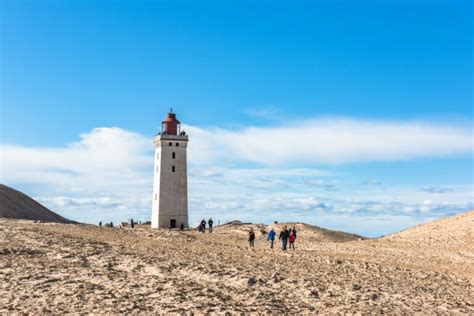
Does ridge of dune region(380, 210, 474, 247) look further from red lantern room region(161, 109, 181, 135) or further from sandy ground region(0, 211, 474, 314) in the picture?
red lantern room region(161, 109, 181, 135)

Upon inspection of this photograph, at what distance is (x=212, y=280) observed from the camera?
19516mm

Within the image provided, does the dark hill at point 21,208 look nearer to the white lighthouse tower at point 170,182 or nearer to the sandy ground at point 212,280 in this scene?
the white lighthouse tower at point 170,182

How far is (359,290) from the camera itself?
1936 cm

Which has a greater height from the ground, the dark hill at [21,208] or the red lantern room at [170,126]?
the red lantern room at [170,126]

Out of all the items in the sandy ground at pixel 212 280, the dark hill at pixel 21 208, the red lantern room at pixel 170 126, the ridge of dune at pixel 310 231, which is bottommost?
the sandy ground at pixel 212 280

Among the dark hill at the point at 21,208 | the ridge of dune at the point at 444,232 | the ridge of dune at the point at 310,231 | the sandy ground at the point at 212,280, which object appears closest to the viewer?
the sandy ground at the point at 212,280

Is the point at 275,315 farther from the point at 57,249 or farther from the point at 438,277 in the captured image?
the point at 57,249

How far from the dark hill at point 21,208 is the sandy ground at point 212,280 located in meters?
17.5

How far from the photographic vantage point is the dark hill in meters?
47.7

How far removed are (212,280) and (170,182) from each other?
125 feet

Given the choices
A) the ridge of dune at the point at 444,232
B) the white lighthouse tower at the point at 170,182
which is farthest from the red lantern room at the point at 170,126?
the ridge of dune at the point at 444,232

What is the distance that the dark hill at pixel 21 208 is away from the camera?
157ft

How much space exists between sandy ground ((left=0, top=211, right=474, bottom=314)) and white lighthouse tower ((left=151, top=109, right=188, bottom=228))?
2575 centimetres

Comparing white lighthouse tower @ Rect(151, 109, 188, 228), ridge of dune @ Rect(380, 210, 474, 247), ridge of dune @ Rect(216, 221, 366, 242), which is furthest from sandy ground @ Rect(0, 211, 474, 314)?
white lighthouse tower @ Rect(151, 109, 188, 228)
